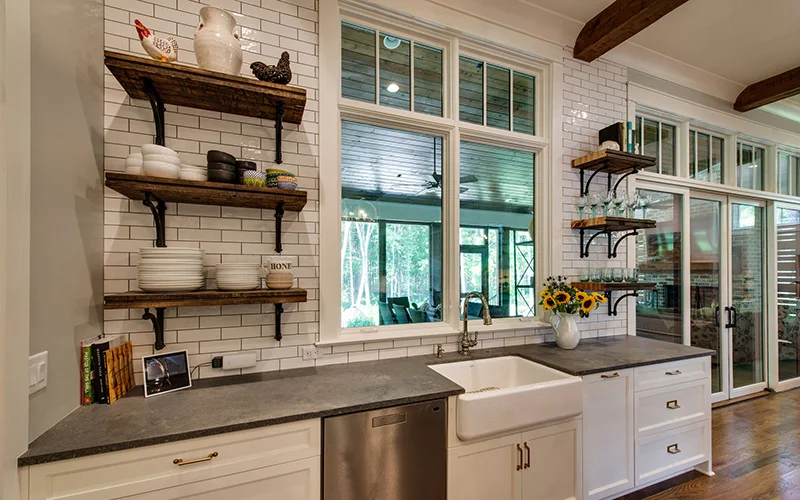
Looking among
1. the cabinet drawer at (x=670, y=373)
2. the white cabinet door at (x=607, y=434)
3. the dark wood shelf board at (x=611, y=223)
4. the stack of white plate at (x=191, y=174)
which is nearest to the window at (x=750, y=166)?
the dark wood shelf board at (x=611, y=223)

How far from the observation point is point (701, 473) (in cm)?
245

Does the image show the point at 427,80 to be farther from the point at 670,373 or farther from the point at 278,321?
the point at 670,373

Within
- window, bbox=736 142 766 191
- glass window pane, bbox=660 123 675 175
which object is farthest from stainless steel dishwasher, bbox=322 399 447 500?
window, bbox=736 142 766 191

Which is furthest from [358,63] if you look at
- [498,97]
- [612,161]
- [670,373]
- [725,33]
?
[725,33]

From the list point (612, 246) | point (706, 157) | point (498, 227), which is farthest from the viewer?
point (706, 157)

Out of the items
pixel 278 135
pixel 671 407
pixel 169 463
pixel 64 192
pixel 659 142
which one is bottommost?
pixel 671 407

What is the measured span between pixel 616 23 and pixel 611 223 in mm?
1386

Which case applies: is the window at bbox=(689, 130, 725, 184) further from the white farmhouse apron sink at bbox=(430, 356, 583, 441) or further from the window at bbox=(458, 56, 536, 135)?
the white farmhouse apron sink at bbox=(430, 356, 583, 441)

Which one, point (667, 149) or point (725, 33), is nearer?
point (725, 33)

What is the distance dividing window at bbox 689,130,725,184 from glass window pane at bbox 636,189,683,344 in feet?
1.54

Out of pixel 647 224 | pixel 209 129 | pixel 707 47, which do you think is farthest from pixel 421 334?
pixel 707 47

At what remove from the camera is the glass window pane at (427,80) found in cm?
239

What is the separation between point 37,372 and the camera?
117cm

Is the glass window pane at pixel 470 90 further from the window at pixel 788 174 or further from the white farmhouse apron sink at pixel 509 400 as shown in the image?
the window at pixel 788 174
